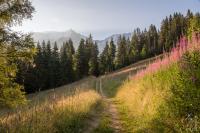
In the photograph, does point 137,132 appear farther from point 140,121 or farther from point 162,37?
point 162,37

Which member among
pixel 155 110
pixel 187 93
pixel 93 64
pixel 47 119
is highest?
pixel 93 64

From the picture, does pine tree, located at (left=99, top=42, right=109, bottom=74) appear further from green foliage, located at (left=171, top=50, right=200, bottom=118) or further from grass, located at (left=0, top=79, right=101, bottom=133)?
green foliage, located at (left=171, top=50, right=200, bottom=118)

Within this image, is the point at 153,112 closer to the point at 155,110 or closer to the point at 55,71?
the point at 155,110

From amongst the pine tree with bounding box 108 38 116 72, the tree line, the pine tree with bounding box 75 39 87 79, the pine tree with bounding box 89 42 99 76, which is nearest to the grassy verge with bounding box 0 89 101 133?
the tree line

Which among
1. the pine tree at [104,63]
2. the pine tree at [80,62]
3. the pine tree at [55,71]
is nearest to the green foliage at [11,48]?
the pine tree at [55,71]

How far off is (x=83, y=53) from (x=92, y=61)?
148 inches

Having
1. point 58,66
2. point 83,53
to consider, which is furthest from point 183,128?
point 83,53

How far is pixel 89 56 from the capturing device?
109m

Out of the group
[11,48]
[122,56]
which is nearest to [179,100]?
[11,48]

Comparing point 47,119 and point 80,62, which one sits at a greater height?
point 80,62

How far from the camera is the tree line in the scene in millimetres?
80175

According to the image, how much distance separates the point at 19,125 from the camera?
954 centimetres

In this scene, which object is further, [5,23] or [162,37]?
[162,37]

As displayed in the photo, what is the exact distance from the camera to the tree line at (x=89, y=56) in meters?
80.2
